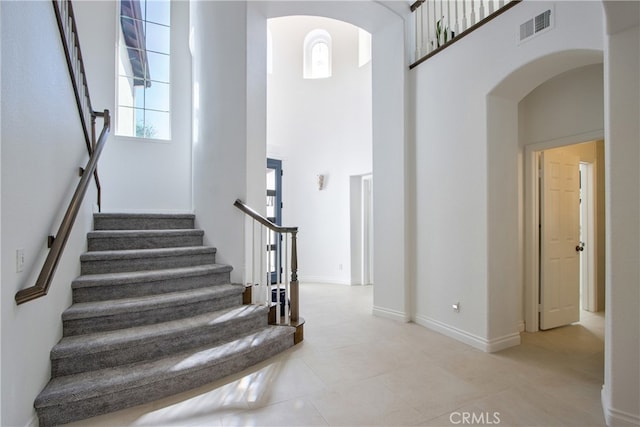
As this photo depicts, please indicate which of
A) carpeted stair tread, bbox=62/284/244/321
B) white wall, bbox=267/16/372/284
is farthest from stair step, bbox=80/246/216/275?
white wall, bbox=267/16/372/284

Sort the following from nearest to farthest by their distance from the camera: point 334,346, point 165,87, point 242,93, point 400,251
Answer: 1. point 334,346
2. point 242,93
3. point 400,251
4. point 165,87

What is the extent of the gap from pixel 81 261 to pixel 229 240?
52.4 inches

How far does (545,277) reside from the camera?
3627 millimetres

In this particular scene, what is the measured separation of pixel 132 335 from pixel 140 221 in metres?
1.72

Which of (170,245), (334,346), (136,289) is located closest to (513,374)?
(334,346)

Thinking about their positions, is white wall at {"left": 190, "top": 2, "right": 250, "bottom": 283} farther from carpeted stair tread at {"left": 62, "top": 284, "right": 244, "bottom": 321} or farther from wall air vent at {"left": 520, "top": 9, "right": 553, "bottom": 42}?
wall air vent at {"left": 520, "top": 9, "right": 553, "bottom": 42}

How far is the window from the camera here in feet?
16.6

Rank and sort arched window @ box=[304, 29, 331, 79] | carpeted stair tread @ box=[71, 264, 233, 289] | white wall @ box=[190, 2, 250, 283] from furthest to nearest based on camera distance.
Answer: arched window @ box=[304, 29, 331, 79] → white wall @ box=[190, 2, 250, 283] → carpeted stair tread @ box=[71, 264, 233, 289]

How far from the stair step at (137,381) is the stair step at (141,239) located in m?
1.43

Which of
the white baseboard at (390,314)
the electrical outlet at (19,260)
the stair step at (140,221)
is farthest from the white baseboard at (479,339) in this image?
the electrical outlet at (19,260)

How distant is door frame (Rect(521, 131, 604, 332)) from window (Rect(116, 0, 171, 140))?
525cm

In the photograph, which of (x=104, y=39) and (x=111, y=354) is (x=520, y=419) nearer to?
(x=111, y=354)

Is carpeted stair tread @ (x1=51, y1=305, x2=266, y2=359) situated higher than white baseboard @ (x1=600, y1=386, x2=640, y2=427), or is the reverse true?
carpeted stair tread @ (x1=51, y1=305, x2=266, y2=359)

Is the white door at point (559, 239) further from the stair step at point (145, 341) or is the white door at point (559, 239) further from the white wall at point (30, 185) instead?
the white wall at point (30, 185)
